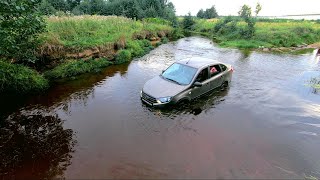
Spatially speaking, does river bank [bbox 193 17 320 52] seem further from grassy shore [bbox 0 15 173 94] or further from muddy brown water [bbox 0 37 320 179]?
muddy brown water [bbox 0 37 320 179]

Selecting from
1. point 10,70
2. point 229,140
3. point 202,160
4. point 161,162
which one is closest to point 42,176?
point 161,162

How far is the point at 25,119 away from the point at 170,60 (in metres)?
13.2

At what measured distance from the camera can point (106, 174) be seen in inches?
260

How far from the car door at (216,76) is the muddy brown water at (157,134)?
22.4 inches

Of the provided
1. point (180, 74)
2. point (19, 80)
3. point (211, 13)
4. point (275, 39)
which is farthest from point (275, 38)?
point (211, 13)

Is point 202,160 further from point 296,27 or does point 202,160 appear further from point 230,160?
point 296,27

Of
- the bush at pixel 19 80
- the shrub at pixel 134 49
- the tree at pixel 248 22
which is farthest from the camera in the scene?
the tree at pixel 248 22

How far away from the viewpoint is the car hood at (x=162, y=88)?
10023mm

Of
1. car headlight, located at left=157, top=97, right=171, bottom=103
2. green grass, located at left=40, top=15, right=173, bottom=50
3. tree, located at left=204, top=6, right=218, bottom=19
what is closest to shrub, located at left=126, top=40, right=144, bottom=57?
green grass, located at left=40, top=15, right=173, bottom=50

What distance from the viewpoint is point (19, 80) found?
11.5 m

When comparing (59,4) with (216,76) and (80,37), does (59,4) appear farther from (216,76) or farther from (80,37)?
(216,76)

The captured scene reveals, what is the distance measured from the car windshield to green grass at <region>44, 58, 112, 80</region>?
20.3ft

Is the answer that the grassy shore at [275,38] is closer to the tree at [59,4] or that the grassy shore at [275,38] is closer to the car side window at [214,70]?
the car side window at [214,70]

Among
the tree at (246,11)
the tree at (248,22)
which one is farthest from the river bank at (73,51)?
the tree at (246,11)
